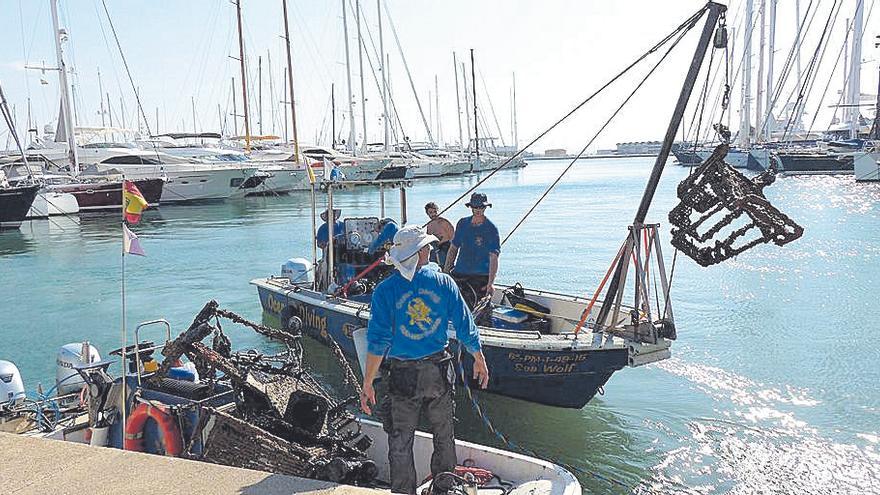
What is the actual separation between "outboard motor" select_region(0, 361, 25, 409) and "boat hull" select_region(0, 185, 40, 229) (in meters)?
27.3

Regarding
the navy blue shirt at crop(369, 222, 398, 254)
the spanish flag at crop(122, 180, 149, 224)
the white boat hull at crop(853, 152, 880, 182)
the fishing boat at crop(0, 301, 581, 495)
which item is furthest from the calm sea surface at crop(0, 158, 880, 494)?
the white boat hull at crop(853, 152, 880, 182)

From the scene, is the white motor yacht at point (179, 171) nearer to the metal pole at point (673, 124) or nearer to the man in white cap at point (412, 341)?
the metal pole at point (673, 124)

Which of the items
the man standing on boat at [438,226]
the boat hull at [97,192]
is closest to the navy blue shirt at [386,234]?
the man standing on boat at [438,226]

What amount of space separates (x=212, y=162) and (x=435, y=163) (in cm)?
2760

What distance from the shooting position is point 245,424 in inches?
187

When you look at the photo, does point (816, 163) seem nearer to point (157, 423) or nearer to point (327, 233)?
point (327, 233)

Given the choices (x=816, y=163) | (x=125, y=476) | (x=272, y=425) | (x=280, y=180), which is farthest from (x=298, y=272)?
(x=816, y=163)

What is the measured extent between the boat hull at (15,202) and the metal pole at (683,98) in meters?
30.5

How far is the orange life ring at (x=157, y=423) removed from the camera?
5.25 metres

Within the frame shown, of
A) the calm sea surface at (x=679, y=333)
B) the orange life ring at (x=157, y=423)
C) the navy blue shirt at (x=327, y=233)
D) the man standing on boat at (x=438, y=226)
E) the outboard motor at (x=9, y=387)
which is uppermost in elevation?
the man standing on boat at (x=438, y=226)

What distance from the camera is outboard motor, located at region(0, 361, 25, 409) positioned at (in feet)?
22.7

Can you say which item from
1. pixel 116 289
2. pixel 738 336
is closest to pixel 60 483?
pixel 738 336

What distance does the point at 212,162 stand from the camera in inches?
1829

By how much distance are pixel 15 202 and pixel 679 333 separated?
1145 inches
